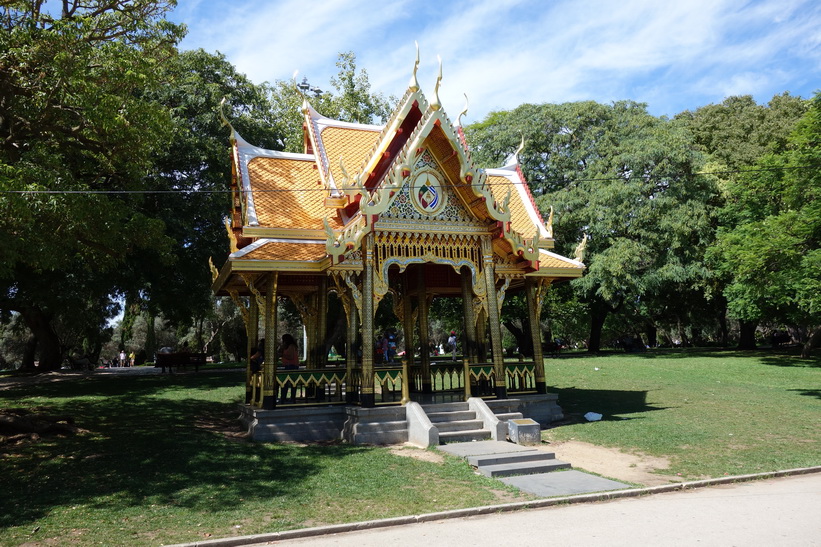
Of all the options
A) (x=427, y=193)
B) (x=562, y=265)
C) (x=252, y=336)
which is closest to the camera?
(x=427, y=193)

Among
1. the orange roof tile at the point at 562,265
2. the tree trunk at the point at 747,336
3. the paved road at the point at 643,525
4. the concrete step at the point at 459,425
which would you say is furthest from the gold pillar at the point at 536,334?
the tree trunk at the point at 747,336

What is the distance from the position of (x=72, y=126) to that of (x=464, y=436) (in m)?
10.8

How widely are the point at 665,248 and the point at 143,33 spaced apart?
28.2 m

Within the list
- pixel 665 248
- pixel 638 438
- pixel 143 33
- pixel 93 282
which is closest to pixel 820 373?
pixel 665 248

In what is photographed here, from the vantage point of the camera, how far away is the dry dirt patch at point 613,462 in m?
9.13

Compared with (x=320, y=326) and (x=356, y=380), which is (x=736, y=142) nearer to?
(x=320, y=326)

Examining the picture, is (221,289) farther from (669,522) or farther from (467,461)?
(669,522)

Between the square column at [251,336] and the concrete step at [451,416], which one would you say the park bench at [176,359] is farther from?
the concrete step at [451,416]

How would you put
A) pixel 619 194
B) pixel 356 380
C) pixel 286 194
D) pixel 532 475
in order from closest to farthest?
pixel 532 475
pixel 356 380
pixel 286 194
pixel 619 194

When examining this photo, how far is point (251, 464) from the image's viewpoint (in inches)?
398

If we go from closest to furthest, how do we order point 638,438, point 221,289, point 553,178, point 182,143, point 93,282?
point 638,438 < point 221,289 < point 93,282 < point 182,143 < point 553,178

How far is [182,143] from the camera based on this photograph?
79.3 ft

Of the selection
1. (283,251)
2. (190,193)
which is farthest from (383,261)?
(190,193)

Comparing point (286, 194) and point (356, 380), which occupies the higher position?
point (286, 194)
